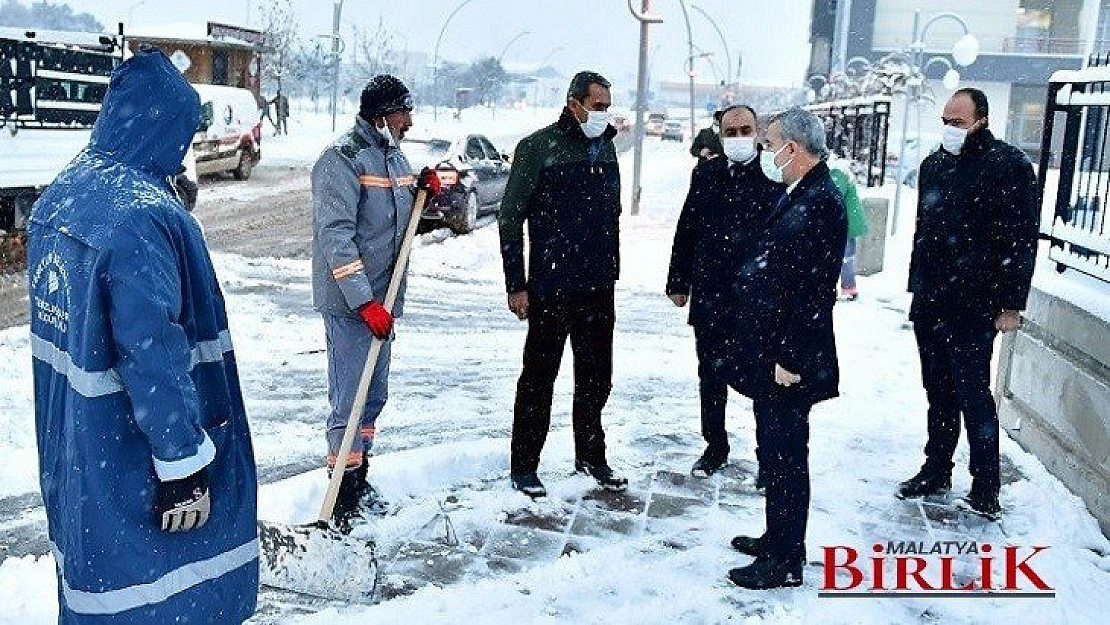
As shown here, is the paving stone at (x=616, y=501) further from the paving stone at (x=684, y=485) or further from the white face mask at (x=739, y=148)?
the white face mask at (x=739, y=148)

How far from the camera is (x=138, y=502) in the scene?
100 inches

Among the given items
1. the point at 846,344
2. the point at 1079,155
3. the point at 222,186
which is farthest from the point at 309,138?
the point at 1079,155

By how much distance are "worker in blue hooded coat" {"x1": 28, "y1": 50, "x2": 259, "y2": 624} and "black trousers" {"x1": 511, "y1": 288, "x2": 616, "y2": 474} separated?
2283 millimetres

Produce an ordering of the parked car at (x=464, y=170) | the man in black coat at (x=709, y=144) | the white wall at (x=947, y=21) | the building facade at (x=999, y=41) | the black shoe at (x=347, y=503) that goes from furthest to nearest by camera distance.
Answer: the white wall at (x=947, y=21), the building facade at (x=999, y=41), the parked car at (x=464, y=170), the man in black coat at (x=709, y=144), the black shoe at (x=347, y=503)

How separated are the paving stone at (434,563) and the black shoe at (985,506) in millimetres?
2490

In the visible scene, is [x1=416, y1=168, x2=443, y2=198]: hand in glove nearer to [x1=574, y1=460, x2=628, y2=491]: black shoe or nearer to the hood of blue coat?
[x1=574, y1=460, x2=628, y2=491]: black shoe

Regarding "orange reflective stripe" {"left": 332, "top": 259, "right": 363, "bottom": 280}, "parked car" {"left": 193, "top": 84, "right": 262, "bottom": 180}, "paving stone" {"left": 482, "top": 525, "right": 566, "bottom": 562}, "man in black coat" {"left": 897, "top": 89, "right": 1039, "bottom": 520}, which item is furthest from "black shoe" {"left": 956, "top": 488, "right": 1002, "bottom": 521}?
"parked car" {"left": 193, "top": 84, "right": 262, "bottom": 180}

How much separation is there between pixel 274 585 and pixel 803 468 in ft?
6.87

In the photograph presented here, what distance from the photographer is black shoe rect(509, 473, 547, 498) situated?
4.94 m

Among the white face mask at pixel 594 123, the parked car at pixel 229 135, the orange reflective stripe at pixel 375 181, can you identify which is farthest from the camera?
the parked car at pixel 229 135

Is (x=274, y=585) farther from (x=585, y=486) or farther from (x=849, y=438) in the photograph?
(x=849, y=438)

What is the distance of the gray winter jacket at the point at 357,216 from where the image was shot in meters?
4.25

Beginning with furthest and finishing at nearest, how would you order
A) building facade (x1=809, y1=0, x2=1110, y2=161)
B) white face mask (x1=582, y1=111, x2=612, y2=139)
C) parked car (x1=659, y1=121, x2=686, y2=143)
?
building facade (x1=809, y1=0, x2=1110, y2=161)
parked car (x1=659, y1=121, x2=686, y2=143)
white face mask (x1=582, y1=111, x2=612, y2=139)

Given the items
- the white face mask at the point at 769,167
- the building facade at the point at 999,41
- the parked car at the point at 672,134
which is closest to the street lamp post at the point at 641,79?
the white face mask at the point at 769,167
